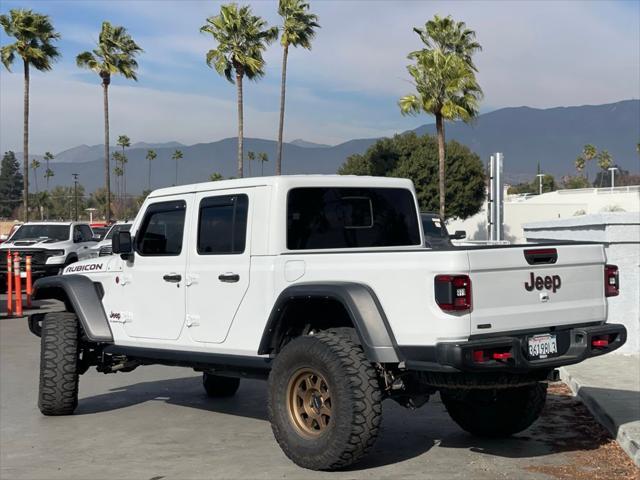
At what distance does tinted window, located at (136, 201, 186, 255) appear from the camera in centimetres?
765

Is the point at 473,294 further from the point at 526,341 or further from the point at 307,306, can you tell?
the point at 307,306

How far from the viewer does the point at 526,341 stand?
5738mm

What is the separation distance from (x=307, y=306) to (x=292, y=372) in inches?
21.0

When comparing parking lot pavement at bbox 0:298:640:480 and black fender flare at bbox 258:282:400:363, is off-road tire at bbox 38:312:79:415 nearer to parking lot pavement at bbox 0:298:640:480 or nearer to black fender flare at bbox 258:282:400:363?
parking lot pavement at bbox 0:298:640:480

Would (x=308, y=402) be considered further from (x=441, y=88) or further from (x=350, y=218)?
(x=441, y=88)

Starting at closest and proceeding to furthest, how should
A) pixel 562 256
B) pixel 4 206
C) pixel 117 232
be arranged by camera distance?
pixel 562 256 → pixel 117 232 → pixel 4 206

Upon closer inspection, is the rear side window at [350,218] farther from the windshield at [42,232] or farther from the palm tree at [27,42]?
the palm tree at [27,42]

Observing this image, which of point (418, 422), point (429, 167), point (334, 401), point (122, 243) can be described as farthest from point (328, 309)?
point (429, 167)

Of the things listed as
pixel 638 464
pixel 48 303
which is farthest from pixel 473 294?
pixel 48 303

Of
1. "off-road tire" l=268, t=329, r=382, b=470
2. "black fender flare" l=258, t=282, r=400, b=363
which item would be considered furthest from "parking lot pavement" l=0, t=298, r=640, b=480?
"black fender flare" l=258, t=282, r=400, b=363

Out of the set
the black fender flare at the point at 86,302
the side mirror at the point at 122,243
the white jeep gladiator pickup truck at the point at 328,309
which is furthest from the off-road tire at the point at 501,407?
the black fender flare at the point at 86,302

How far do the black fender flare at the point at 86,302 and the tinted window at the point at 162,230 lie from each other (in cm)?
Answer: 74

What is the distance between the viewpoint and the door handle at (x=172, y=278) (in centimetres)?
746

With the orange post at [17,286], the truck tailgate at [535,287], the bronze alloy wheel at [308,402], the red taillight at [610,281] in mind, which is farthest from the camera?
the orange post at [17,286]
